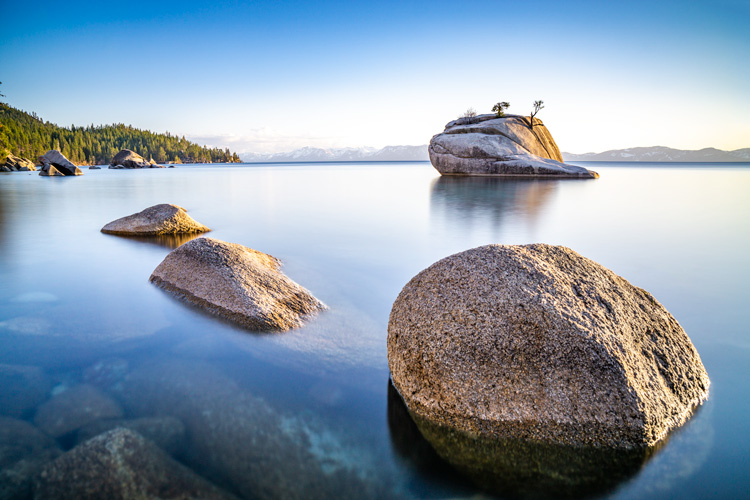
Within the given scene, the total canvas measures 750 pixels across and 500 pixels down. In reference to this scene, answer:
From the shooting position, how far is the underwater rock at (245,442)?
3.08 m

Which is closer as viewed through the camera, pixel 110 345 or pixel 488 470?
pixel 488 470

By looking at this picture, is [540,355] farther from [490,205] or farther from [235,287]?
[490,205]

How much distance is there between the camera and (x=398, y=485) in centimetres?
314

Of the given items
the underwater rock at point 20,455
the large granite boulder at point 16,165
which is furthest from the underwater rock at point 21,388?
the large granite boulder at point 16,165

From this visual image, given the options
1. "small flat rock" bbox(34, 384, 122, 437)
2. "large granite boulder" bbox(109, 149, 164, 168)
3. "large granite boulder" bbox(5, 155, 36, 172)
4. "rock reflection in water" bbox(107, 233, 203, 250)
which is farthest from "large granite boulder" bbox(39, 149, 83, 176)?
"small flat rock" bbox(34, 384, 122, 437)

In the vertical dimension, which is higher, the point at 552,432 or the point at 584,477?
the point at 552,432

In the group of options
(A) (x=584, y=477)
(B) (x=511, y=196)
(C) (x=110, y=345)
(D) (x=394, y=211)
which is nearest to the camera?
(A) (x=584, y=477)

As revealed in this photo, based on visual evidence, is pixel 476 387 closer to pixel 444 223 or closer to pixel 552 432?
pixel 552 432

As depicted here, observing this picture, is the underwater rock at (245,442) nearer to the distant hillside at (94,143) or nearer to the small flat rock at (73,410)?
the small flat rock at (73,410)

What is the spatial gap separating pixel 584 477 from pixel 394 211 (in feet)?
53.1

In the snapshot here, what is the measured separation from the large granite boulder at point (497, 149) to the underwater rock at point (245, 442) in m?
39.0

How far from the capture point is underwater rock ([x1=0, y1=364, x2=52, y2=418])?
4.02 meters

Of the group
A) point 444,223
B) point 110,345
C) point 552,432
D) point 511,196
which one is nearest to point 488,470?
point 552,432

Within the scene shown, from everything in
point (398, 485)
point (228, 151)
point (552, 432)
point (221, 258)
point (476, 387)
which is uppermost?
point (228, 151)
